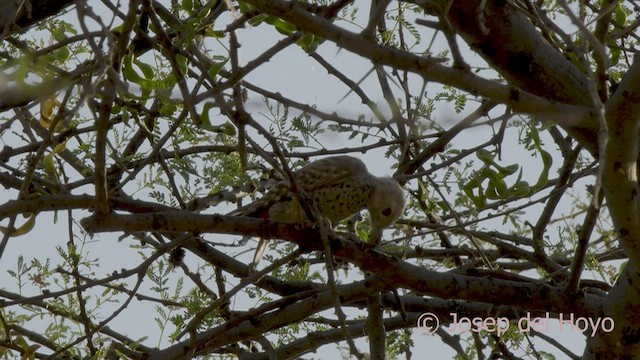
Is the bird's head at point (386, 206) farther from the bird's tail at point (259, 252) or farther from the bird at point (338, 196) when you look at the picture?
the bird's tail at point (259, 252)

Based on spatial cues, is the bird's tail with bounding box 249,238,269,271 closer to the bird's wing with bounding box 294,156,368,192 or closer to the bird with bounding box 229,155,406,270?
the bird with bounding box 229,155,406,270

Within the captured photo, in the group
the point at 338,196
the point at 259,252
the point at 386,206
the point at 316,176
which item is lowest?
the point at 259,252

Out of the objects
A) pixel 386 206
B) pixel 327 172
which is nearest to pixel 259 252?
pixel 386 206

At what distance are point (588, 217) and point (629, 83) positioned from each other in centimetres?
72

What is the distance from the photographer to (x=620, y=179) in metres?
2.97

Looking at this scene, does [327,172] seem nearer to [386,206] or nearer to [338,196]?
[338,196]

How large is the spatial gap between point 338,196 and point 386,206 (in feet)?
1.40

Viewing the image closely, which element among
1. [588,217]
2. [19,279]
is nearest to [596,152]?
[588,217]

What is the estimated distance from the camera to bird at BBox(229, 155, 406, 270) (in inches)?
185

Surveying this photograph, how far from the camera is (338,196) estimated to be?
5098 mm

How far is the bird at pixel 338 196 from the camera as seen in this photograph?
15.5 ft

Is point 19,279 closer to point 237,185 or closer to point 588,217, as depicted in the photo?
point 237,185

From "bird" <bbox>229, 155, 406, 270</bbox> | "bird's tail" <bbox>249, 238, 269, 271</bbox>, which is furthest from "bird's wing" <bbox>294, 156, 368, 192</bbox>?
"bird's tail" <bbox>249, 238, 269, 271</bbox>

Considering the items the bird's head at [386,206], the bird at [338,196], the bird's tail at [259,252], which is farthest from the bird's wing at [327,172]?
the bird's tail at [259,252]
